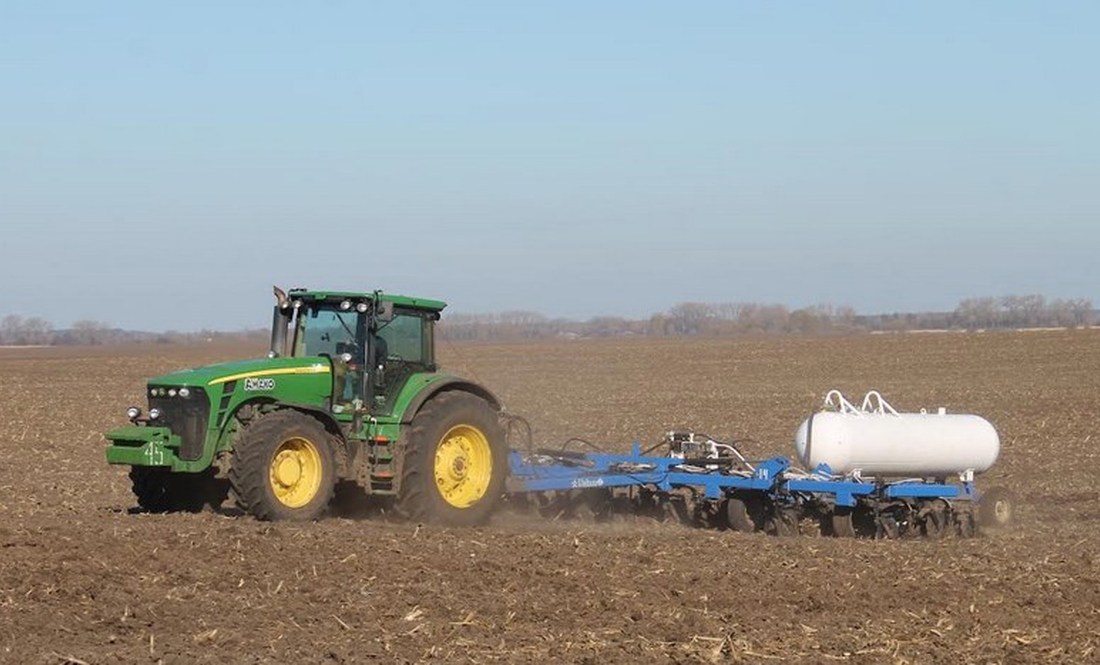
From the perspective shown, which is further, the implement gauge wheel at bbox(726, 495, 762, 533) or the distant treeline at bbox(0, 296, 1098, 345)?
the distant treeline at bbox(0, 296, 1098, 345)

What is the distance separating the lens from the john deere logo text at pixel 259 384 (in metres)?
12.7

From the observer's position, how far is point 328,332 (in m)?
13.6

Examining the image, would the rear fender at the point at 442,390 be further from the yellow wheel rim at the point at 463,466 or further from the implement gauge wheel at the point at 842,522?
the implement gauge wheel at the point at 842,522

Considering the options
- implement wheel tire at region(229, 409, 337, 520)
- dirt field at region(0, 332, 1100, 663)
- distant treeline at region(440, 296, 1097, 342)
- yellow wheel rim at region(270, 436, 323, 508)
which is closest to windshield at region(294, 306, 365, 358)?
implement wheel tire at region(229, 409, 337, 520)

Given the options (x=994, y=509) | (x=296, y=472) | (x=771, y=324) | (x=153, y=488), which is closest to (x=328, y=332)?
(x=296, y=472)

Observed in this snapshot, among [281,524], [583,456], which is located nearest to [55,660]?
[281,524]

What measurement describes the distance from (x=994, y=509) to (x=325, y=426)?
615 centimetres

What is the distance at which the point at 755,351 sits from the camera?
61000mm

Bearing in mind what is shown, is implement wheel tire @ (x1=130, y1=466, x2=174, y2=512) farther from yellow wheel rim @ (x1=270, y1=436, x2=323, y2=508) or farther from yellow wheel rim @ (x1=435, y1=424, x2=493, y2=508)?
yellow wheel rim @ (x1=435, y1=424, x2=493, y2=508)

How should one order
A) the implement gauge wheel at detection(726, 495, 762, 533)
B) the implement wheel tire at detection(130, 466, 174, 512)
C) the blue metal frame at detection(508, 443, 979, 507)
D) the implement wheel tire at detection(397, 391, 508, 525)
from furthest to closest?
the implement gauge wheel at detection(726, 495, 762, 533) → the blue metal frame at detection(508, 443, 979, 507) → the implement wheel tire at detection(130, 466, 174, 512) → the implement wheel tire at detection(397, 391, 508, 525)

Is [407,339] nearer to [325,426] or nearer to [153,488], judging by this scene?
[325,426]

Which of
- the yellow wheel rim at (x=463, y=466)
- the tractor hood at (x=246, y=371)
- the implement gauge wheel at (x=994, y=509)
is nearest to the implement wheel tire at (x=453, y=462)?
the yellow wheel rim at (x=463, y=466)

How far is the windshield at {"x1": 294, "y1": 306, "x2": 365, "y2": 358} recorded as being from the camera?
44.0ft

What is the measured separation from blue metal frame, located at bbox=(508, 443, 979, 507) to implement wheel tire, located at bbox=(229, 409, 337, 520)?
205cm
